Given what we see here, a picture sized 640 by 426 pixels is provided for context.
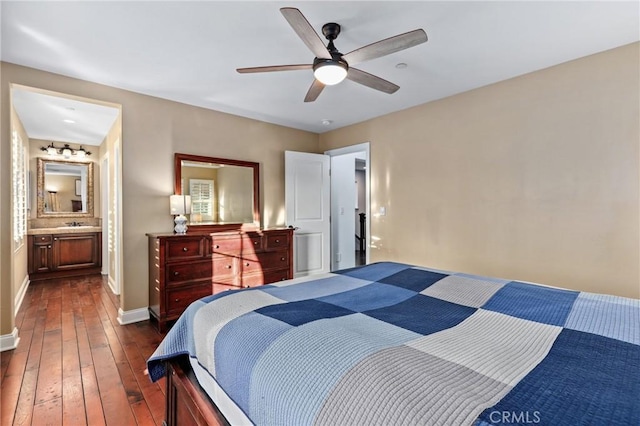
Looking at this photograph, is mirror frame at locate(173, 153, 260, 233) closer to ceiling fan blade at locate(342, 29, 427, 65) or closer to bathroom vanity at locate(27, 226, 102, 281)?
ceiling fan blade at locate(342, 29, 427, 65)

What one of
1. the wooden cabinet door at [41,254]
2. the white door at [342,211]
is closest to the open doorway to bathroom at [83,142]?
the wooden cabinet door at [41,254]

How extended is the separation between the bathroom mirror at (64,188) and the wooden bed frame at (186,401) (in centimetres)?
568

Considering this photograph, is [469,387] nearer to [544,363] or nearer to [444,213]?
[544,363]

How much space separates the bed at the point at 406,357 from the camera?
0.69m

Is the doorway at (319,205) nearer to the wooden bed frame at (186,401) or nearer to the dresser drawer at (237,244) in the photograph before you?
the dresser drawer at (237,244)

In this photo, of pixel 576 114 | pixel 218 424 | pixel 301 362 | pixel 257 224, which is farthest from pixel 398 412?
pixel 257 224

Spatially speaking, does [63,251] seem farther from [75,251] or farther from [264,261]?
[264,261]

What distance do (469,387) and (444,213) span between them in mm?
3088

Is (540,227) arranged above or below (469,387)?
above

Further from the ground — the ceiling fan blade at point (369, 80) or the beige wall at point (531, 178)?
the ceiling fan blade at point (369, 80)

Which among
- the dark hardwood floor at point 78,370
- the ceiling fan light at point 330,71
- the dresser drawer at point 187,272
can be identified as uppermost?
the ceiling fan light at point 330,71

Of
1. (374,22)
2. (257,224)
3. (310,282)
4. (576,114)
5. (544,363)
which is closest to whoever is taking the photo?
(544,363)

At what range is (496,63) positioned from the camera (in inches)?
109

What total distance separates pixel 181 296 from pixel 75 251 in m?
3.64
